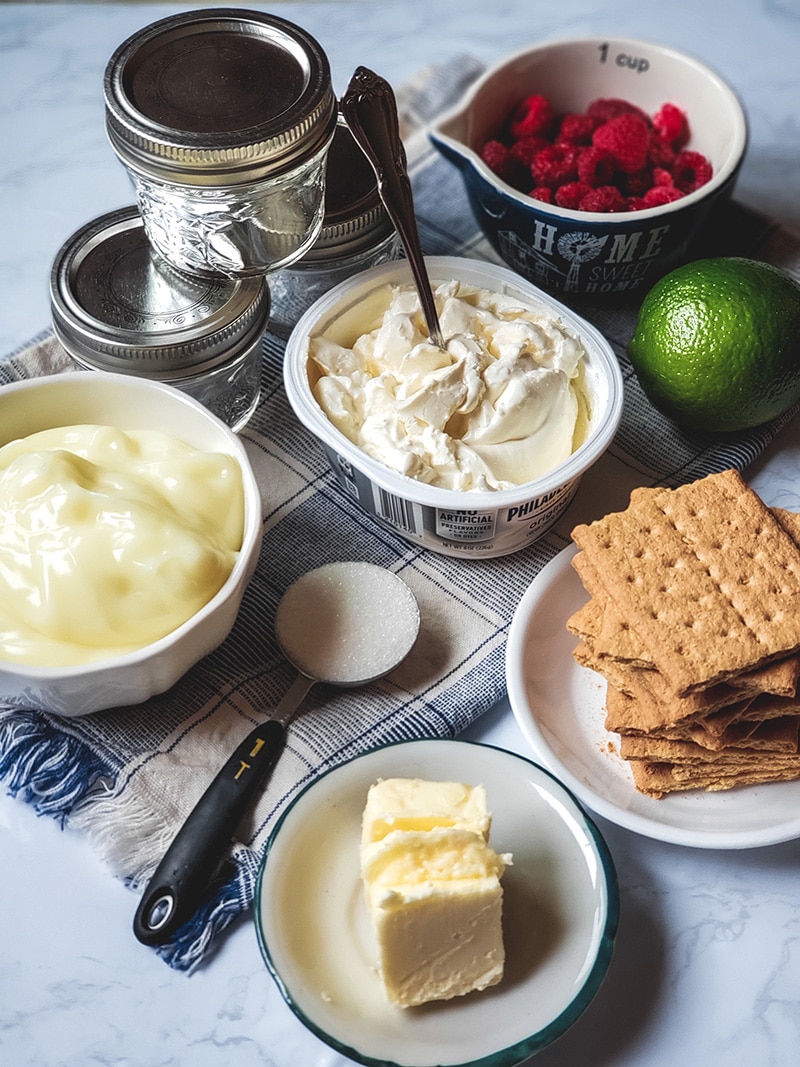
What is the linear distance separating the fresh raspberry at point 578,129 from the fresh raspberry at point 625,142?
4cm

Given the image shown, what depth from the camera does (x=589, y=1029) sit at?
1.18m

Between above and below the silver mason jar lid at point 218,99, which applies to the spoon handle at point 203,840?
below

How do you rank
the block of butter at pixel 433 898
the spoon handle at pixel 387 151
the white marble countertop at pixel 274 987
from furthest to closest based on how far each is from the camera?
the spoon handle at pixel 387 151
the white marble countertop at pixel 274 987
the block of butter at pixel 433 898

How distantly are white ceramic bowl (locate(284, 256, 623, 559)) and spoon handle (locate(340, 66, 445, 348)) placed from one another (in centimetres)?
7

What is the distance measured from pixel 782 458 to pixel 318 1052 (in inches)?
42.7

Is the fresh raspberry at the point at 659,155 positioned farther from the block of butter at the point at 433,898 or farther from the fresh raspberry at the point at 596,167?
the block of butter at the point at 433,898

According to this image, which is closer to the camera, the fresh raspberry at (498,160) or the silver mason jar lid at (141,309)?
the silver mason jar lid at (141,309)

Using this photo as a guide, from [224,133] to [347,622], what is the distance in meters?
0.65

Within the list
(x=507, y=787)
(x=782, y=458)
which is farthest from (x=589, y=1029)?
(x=782, y=458)

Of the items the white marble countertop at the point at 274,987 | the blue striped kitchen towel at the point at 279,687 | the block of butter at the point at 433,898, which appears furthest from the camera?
the blue striped kitchen towel at the point at 279,687

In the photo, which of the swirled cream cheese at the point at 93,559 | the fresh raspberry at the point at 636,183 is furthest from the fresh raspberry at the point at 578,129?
the swirled cream cheese at the point at 93,559

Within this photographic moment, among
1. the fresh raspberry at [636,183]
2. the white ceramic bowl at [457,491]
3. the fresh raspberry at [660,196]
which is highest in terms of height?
the fresh raspberry at [660,196]

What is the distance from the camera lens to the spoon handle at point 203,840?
1.21 m

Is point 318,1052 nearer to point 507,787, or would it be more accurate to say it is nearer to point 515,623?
point 507,787
